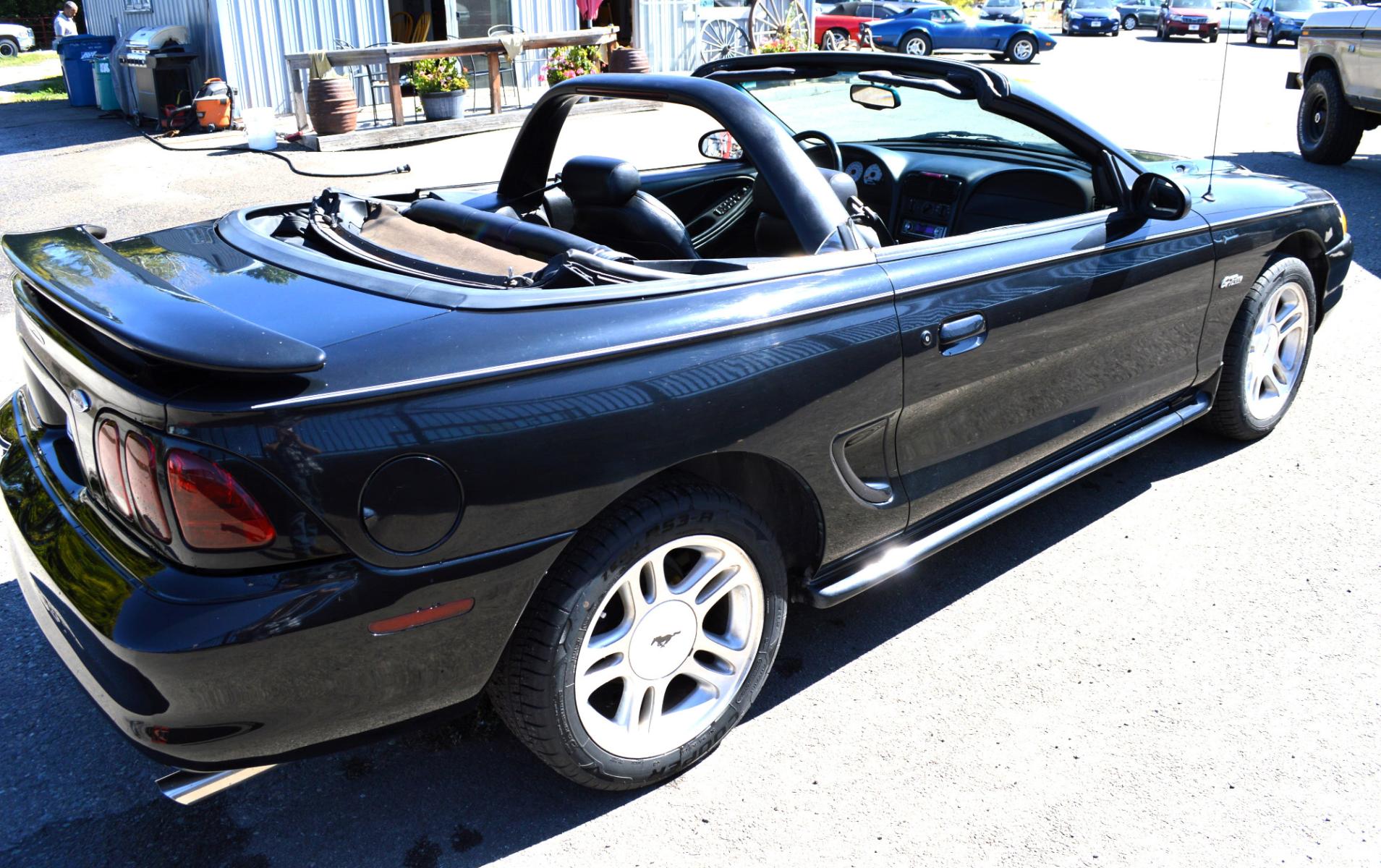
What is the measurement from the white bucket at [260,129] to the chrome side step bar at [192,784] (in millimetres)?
11094

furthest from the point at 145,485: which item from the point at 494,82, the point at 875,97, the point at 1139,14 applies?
the point at 1139,14

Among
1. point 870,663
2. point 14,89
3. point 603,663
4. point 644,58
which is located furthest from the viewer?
point 14,89

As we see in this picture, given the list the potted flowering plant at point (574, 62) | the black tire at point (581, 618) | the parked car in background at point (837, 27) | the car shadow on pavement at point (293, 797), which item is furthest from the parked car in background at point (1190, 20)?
the black tire at point (581, 618)

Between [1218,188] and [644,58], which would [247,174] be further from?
[1218,188]

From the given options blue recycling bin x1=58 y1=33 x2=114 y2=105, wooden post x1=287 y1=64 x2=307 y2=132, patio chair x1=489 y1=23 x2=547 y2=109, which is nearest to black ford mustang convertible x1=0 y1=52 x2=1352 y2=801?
wooden post x1=287 y1=64 x2=307 y2=132

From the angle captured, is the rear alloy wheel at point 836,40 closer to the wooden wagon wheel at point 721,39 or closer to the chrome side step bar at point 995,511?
the wooden wagon wheel at point 721,39

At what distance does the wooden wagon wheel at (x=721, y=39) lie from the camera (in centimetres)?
1828

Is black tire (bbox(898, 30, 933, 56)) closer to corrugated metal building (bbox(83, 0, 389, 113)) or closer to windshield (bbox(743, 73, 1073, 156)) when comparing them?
corrugated metal building (bbox(83, 0, 389, 113))

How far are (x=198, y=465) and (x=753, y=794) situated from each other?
1405 millimetres

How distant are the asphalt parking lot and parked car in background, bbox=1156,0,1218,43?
106ft

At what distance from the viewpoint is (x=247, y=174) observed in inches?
421

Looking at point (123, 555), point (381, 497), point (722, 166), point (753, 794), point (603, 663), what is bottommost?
point (753, 794)

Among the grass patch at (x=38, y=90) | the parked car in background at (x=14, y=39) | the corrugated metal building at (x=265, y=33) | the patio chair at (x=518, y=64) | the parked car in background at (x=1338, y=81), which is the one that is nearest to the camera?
the parked car in background at (x=1338, y=81)

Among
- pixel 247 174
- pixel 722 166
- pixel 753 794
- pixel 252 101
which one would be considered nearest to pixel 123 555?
pixel 753 794
